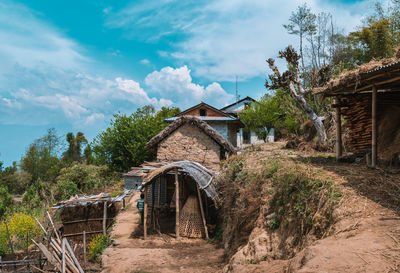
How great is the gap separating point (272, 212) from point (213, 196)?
3.87 meters

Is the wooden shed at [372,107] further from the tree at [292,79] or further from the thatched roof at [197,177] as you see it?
the tree at [292,79]

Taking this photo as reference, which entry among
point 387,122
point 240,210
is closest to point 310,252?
point 240,210

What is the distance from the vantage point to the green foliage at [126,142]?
27375mm

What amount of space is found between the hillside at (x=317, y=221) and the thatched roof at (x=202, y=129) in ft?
22.5

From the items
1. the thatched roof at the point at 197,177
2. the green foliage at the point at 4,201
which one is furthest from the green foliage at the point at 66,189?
the thatched roof at the point at 197,177

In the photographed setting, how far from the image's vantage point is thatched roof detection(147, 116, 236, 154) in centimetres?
1488

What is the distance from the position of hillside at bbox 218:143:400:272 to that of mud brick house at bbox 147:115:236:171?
7.06m

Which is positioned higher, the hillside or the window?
the window

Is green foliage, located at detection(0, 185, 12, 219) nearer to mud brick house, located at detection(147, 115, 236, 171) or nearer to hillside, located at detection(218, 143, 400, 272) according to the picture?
mud brick house, located at detection(147, 115, 236, 171)

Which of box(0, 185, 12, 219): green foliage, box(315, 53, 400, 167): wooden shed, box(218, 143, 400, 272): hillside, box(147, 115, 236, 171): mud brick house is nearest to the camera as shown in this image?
box(218, 143, 400, 272): hillside

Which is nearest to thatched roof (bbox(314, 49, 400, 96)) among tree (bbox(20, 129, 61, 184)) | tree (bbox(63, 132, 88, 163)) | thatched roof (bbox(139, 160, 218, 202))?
thatched roof (bbox(139, 160, 218, 202))

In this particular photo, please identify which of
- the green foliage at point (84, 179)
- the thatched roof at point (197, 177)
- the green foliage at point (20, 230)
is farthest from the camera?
the green foliage at point (84, 179)

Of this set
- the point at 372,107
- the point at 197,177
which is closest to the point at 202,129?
the point at 197,177

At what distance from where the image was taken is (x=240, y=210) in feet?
24.3
